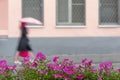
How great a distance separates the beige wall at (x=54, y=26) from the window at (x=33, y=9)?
0.28 m

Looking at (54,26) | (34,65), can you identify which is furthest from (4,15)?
(34,65)

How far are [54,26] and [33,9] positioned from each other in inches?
43.1

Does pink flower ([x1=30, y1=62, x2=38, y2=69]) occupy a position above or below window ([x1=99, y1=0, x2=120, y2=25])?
below

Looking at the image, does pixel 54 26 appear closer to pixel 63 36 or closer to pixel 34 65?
pixel 63 36

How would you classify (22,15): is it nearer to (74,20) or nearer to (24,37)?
(74,20)

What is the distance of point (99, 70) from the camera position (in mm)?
6086

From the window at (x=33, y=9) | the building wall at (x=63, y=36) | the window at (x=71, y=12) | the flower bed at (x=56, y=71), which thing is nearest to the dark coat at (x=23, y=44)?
the building wall at (x=63, y=36)

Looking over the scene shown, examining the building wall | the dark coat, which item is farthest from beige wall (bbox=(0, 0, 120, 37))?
the dark coat

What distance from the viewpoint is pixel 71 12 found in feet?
55.8

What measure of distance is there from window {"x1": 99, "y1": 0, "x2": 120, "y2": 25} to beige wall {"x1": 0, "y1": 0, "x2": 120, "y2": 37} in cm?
34

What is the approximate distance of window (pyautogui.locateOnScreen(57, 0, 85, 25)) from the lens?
1694 centimetres

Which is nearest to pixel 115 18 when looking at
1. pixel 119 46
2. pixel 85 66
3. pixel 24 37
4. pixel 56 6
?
pixel 119 46

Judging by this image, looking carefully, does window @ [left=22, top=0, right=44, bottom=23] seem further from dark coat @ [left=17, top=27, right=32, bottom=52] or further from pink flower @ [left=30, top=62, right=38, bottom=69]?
pink flower @ [left=30, top=62, right=38, bottom=69]

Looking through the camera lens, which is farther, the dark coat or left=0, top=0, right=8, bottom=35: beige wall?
left=0, top=0, right=8, bottom=35: beige wall
